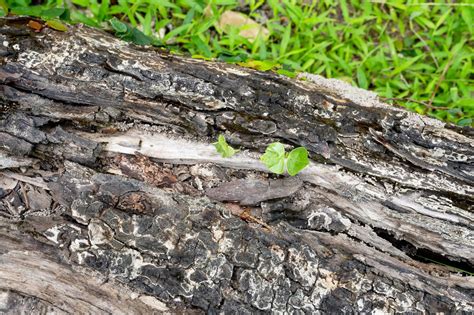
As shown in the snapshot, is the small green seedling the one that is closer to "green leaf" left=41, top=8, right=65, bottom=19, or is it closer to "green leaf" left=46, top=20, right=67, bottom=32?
"green leaf" left=46, top=20, right=67, bottom=32

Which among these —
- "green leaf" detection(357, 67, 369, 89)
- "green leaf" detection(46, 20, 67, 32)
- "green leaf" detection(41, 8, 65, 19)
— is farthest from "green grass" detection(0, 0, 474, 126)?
"green leaf" detection(46, 20, 67, 32)

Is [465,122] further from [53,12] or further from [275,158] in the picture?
[53,12]

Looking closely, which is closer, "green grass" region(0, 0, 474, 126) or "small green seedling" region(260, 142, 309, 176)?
"small green seedling" region(260, 142, 309, 176)

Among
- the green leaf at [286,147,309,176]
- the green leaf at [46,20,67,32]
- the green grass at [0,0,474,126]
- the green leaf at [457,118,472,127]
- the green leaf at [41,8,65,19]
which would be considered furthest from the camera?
the green grass at [0,0,474,126]

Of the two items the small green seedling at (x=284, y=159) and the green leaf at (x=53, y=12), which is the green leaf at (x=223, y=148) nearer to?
the small green seedling at (x=284, y=159)

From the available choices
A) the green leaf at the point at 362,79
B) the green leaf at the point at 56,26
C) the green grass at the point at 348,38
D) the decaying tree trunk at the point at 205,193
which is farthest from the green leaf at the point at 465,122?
the green leaf at the point at 56,26

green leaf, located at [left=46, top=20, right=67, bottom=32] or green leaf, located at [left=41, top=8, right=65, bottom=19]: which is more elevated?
green leaf, located at [left=46, top=20, right=67, bottom=32]

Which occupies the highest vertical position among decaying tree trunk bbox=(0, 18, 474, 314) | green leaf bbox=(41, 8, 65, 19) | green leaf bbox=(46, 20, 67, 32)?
green leaf bbox=(46, 20, 67, 32)

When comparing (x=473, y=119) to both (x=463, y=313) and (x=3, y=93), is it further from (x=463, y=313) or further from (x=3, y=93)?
(x=3, y=93)
